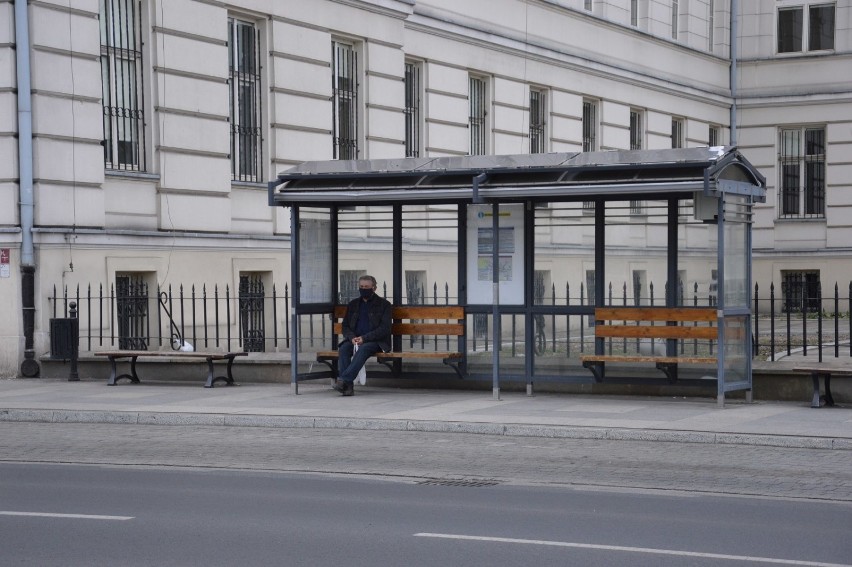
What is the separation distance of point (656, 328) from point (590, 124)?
20.1 m

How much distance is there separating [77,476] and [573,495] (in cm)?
438

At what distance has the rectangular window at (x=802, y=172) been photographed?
4056cm

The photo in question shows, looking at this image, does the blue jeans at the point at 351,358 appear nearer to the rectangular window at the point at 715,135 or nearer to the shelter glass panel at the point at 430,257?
the shelter glass panel at the point at 430,257

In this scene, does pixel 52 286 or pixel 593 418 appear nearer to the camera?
pixel 593 418

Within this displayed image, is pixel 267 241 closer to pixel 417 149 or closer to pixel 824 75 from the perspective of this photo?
pixel 417 149

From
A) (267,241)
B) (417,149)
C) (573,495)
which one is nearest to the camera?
(573,495)

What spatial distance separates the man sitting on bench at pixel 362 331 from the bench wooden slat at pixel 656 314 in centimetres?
292

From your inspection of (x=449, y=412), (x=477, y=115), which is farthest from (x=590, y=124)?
(x=449, y=412)

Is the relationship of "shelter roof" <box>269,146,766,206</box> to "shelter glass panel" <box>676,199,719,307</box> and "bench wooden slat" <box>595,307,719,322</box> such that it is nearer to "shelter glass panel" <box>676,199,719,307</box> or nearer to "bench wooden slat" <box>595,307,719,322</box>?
"shelter glass panel" <box>676,199,719,307</box>

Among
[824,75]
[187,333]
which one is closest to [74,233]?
[187,333]

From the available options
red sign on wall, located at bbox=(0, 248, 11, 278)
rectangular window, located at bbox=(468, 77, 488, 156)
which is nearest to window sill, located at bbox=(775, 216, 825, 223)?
rectangular window, located at bbox=(468, 77, 488, 156)

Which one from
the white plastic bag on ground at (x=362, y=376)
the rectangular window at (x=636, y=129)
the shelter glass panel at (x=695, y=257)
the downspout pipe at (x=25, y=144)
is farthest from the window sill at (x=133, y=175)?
the rectangular window at (x=636, y=129)

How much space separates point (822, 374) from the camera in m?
15.9

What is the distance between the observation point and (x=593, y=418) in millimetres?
15164
